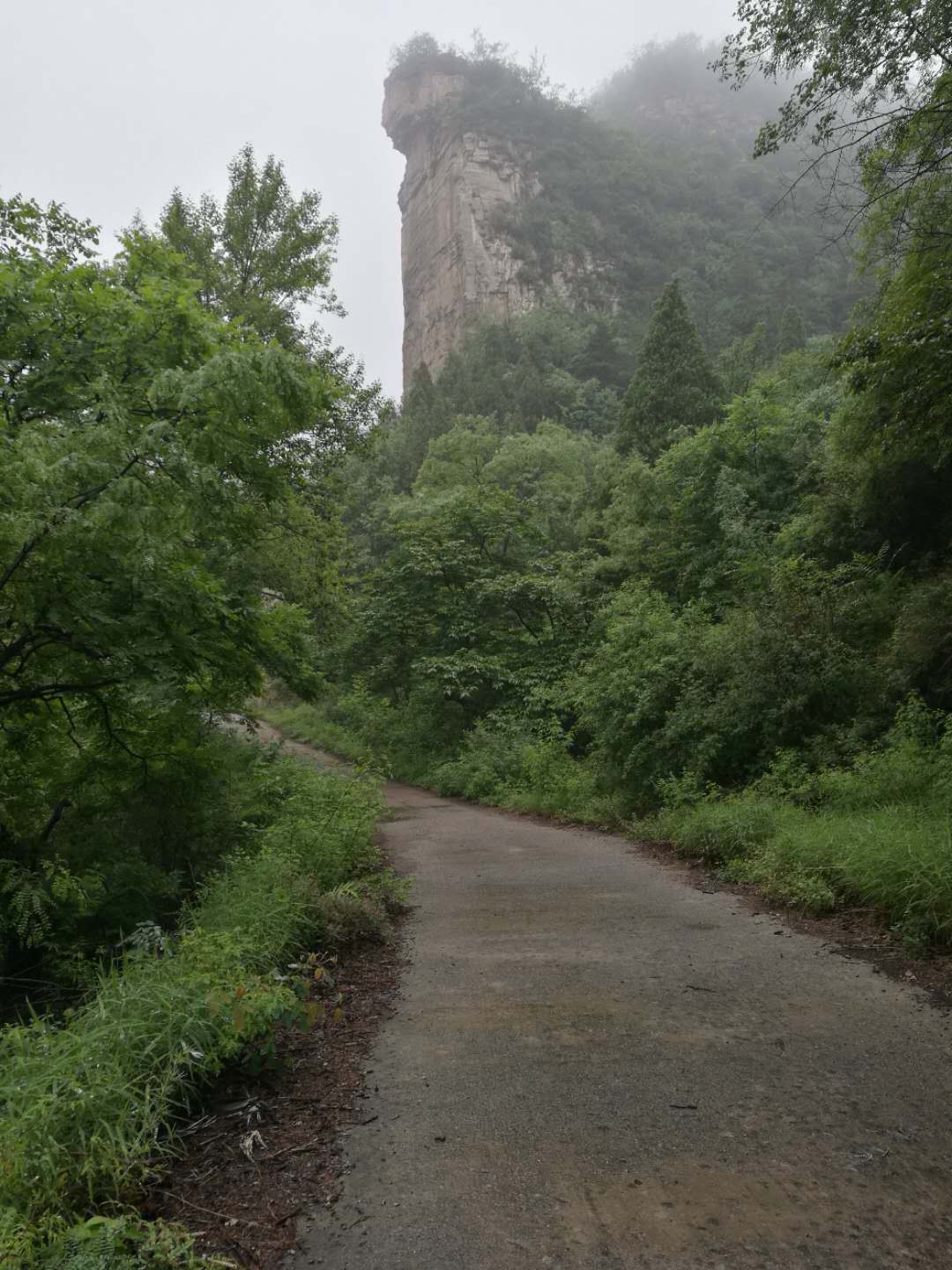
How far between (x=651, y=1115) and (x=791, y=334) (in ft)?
161

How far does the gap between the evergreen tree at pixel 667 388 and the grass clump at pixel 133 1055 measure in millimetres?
24410

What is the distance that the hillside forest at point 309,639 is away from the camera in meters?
4.17

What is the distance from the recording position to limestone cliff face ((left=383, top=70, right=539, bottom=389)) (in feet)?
273

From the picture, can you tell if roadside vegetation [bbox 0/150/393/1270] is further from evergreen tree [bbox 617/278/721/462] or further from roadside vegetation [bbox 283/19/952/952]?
evergreen tree [bbox 617/278/721/462]

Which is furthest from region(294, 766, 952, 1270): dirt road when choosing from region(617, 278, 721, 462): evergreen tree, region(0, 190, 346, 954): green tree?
region(617, 278, 721, 462): evergreen tree

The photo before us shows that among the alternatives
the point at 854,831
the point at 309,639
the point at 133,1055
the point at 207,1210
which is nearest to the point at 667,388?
the point at 309,639

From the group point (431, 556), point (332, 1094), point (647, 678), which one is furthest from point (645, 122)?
point (332, 1094)

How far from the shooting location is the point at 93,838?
841 centimetres

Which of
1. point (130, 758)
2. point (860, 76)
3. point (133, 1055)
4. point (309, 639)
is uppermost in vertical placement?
point (860, 76)

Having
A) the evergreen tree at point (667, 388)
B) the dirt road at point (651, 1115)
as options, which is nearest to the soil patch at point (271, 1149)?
the dirt road at point (651, 1115)

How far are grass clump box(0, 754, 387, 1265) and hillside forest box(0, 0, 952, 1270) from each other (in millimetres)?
17

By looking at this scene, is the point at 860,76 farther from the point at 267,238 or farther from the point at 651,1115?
the point at 267,238

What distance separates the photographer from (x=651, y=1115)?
310cm

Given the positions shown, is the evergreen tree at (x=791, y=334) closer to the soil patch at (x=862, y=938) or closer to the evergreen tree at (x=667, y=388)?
the evergreen tree at (x=667, y=388)
